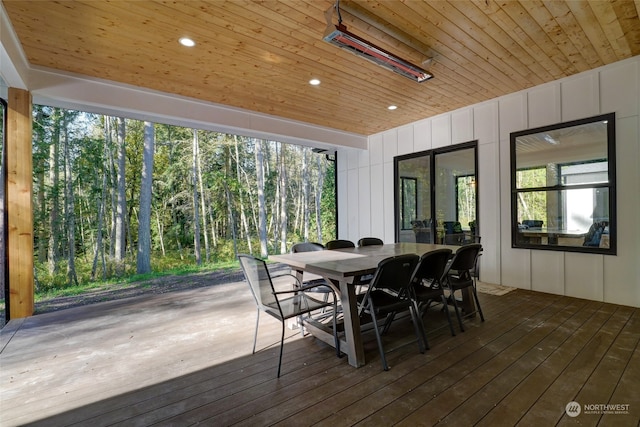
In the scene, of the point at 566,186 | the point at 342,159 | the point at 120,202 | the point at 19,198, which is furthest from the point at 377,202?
the point at 120,202

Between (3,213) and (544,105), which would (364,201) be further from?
(3,213)

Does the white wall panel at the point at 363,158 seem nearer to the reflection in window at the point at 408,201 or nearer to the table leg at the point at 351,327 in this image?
the reflection in window at the point at 408,201

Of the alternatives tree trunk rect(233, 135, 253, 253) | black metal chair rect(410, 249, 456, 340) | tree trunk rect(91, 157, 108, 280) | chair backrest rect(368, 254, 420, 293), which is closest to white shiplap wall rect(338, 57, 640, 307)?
black metal chair rect(410, 249, 456, 340)

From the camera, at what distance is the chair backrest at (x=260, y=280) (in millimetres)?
2162

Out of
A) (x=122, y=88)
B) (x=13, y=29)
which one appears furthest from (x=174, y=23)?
(x=122, y=88)

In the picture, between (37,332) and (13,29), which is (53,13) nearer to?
(13,29)

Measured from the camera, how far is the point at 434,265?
266 cm

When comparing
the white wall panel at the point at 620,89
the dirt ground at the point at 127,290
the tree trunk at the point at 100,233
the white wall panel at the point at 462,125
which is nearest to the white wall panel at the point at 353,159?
the white wall panel at the point at 462,125

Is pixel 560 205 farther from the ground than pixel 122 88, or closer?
closer

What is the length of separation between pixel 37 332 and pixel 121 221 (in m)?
4.91

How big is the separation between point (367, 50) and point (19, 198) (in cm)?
427

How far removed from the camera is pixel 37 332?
3.03 m

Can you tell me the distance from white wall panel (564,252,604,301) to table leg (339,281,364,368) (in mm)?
3506

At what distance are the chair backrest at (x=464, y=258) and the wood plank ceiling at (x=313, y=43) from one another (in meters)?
2.18
